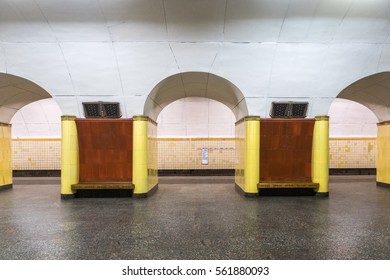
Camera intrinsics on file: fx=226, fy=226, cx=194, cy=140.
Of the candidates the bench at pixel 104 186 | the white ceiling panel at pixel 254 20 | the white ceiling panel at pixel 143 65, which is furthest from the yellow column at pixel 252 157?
the bench at pixel 104 186

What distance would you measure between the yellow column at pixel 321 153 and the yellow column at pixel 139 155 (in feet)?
15.8

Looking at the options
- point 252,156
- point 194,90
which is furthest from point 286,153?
point 194,90

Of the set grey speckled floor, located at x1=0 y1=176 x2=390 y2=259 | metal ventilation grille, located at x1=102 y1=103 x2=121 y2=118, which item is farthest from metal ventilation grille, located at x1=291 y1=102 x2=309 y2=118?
metal ventilation grille, located at x1=102 y1=103 x2=121 y2=118

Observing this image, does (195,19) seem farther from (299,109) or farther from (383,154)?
(383,154)

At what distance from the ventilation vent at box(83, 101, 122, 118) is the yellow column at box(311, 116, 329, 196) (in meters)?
5.58

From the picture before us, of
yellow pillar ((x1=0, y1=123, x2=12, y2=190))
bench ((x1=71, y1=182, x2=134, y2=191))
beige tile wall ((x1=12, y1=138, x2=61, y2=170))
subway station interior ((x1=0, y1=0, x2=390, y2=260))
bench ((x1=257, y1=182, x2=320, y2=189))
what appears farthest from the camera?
beige tile wall ((x1=12, y1=138, x2=61, y2=170))

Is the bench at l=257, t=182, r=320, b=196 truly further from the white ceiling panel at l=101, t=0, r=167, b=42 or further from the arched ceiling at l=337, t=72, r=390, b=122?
the white ceiling panel at l=101, t=0, r=167, b=42

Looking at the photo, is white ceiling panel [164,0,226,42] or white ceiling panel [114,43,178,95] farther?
white ceiling panel [114,43,178,95]

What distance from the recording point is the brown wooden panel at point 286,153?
255 inches

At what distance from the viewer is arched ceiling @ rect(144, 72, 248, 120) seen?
6246 mm

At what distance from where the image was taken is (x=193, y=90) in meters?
7.66

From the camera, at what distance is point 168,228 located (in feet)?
12.9

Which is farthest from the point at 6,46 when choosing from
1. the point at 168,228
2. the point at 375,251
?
the point at 375,251

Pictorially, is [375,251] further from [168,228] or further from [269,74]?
[269,74]
